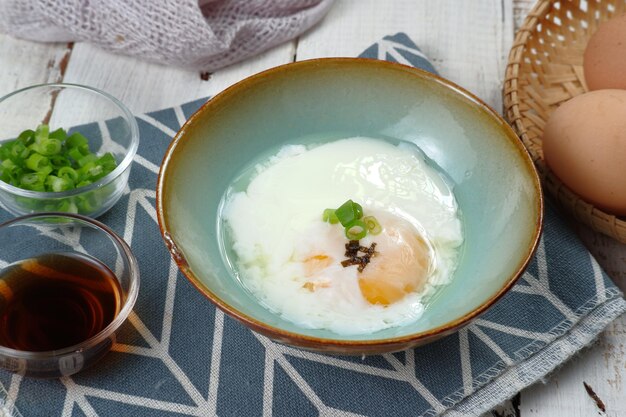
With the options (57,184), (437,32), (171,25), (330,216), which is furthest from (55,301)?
(437,32)

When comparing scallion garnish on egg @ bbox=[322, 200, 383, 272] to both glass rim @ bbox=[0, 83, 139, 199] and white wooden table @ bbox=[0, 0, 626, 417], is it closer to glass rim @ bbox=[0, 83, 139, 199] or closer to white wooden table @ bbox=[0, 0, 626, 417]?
glass rim @ bbox=[0, 83, 139, 199]

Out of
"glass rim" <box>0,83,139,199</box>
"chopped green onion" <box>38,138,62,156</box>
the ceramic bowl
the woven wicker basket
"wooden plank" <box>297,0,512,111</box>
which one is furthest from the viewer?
"wooden plank" <box>297,0,512,111</box>

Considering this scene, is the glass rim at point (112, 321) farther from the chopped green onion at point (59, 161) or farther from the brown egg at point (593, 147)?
the brown egg at point (593, 147)

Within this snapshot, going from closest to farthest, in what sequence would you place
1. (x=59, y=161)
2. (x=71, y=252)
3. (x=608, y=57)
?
(x=71, y=252) → (x=59, y=161) → (x=608, y=57)

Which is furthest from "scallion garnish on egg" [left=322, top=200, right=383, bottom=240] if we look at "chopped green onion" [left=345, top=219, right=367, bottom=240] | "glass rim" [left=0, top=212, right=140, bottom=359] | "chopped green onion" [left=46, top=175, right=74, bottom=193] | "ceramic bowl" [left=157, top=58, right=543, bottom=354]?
"chopped green onion" [left=46, top=175, right=74, bottom=193]

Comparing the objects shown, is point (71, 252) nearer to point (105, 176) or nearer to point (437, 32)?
point (105, 176)

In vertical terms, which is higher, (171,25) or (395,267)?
(171,25)
